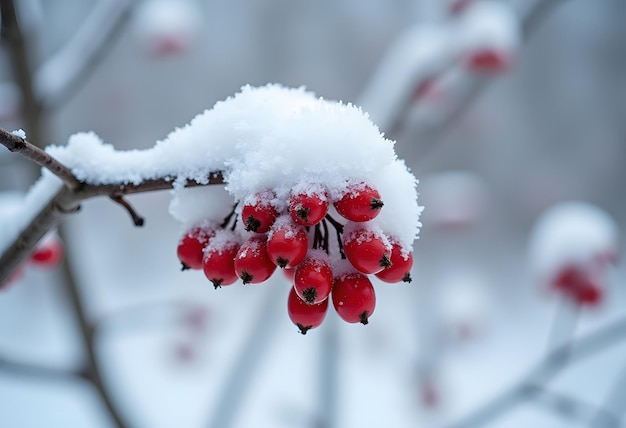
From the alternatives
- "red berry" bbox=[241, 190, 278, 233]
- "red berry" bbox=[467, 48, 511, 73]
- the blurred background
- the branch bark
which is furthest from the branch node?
the blurred background

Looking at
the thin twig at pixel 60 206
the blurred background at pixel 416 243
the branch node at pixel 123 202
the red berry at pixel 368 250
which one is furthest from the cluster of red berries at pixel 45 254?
the blurred background at pixel 416 243

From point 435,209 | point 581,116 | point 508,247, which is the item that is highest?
point 581,116

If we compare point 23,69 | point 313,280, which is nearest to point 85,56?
point 23,69

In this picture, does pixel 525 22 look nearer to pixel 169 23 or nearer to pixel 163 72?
pixel 169 23

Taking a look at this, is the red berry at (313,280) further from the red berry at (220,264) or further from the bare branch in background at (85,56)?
the bare branch in background at (85,56)

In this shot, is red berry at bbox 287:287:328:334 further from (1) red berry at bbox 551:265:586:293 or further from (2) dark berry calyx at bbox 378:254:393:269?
(1) red berry at bbox 551:265:586:293

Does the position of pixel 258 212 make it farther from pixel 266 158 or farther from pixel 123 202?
→ pixel 123 202

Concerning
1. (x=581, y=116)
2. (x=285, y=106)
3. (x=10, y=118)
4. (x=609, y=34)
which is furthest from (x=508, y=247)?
(x=285, y=106)
